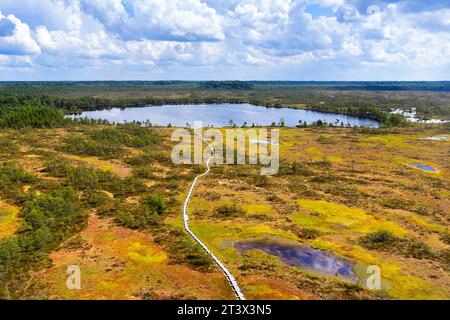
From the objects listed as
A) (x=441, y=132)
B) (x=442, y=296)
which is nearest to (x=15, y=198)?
(x=442, y=296)

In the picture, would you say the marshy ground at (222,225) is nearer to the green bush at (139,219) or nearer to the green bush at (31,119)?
the green bush at (139,219)

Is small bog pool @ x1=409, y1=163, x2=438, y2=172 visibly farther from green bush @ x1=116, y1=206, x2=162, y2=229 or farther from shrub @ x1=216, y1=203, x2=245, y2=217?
green bush @ x1=116, y1=206, x2=162, y2=229

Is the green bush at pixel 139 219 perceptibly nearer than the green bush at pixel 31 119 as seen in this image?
Yes

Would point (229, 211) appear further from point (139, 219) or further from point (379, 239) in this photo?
point (379, 239)

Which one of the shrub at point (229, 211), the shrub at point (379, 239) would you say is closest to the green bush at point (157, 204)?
the shrub at point (229, 211)
